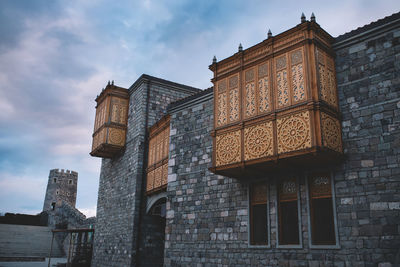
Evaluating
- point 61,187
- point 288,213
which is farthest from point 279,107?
point 61,187

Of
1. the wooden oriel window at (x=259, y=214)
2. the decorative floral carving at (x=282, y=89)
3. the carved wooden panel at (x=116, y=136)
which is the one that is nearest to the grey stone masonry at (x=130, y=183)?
the carved wooden panel at (x=116, y=136)

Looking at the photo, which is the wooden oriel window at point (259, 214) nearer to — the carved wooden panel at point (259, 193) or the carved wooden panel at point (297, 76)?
the carved wooden panel at point (259, 193)

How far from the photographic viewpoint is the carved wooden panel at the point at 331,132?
8031mm

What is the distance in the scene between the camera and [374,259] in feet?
24.2

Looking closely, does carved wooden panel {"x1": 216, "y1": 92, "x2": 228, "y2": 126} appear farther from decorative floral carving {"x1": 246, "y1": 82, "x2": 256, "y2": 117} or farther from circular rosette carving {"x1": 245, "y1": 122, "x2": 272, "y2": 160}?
circular rosette carving {"x1": 245, "y1": 122, "x2": 272, "y2": 160}

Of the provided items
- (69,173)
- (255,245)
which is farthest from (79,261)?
(69,173)

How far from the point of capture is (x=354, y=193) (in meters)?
8.02

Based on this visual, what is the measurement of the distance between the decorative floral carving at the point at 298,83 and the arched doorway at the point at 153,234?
8.64 metres

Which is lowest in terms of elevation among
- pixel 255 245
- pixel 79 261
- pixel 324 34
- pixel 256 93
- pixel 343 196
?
pixel 79 261

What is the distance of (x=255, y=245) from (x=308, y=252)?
162 centimetres

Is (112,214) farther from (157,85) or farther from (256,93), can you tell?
(256,93)

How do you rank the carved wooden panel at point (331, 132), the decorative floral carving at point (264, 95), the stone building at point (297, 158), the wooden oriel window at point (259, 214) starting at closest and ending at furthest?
the stone building at point (297, 158) → the carved wooden panel at point (331, 132) → the decorative floral carving at point (264, 95) → the wooden oriel window at point (259, 214)

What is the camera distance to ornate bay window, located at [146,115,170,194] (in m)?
14.7

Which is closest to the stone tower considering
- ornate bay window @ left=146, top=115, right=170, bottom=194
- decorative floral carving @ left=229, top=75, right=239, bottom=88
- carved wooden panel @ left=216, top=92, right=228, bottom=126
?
ornate bay window @ left=146, top=115, right=170, bottom=194
